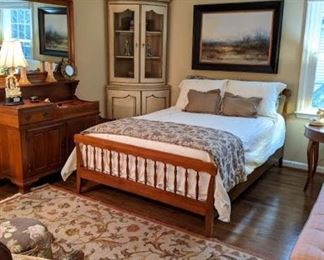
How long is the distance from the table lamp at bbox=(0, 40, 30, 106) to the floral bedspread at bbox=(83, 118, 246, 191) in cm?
84

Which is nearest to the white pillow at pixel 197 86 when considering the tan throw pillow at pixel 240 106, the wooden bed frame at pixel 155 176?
the tan throw pillow at pixel 240 106

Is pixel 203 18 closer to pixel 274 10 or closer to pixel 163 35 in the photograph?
pixel 163 35

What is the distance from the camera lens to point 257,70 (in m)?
4.38

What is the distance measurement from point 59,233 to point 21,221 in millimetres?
740

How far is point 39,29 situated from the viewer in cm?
397

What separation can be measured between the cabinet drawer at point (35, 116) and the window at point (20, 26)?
785 mm

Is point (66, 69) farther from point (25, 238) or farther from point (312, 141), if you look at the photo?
point (312, 141)

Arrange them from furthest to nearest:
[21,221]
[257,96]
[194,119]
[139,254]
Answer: [257,96] < [194,119] < [139,254] < [21,221]

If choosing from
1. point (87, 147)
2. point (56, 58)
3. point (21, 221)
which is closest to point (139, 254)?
point (21, 221)

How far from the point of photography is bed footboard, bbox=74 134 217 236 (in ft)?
9.03

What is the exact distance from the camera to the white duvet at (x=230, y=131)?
272 centimetres

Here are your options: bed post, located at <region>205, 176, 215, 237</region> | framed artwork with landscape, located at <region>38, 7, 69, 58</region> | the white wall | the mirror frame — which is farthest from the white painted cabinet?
bed post, located at <region>205, 176, 215, 237</region>

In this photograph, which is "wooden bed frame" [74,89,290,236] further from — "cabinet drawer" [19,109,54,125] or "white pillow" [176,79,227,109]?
"white pillow" [176,79,227,109]

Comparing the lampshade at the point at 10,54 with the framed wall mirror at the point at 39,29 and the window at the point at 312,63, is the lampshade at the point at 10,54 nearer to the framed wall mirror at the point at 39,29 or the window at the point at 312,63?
the framed wall mirror at the point at 39,29
